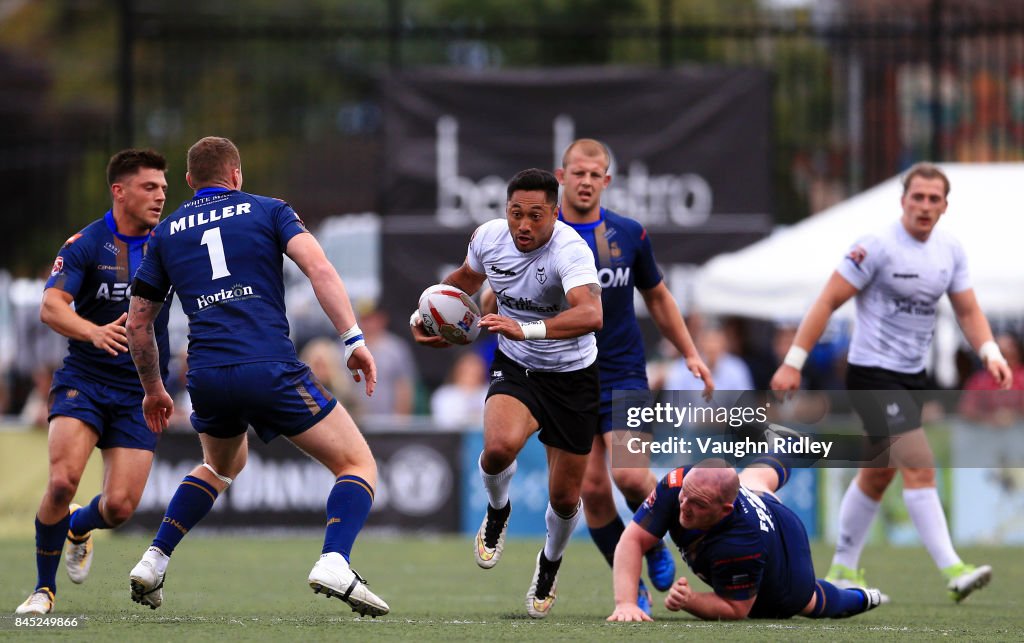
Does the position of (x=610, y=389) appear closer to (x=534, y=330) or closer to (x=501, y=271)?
(x=501, y=271)

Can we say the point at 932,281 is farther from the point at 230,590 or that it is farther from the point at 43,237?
the point at 43,237

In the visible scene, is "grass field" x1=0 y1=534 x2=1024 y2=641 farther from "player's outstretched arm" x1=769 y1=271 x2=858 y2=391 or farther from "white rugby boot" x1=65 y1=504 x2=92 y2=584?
"player's outstretched arm" x1=769 y1=271 x2=858 y2=391

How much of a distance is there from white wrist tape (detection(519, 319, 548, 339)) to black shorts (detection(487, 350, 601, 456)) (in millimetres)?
652

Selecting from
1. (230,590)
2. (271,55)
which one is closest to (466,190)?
(230,590)

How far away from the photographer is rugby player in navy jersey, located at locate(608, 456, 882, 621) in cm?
798

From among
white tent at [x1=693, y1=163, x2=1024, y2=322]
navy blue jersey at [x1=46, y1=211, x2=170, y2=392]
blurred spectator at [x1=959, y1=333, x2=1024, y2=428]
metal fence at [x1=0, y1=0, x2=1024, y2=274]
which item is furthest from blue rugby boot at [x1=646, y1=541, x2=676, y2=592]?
metal fence at [x1=0, y1=0, x2=1024, y2=274]

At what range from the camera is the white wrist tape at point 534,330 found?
786cm

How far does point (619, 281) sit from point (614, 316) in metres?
0.22

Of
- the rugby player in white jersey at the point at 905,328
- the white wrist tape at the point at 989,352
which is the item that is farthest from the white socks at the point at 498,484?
the white wrist tape at the point at 989,352

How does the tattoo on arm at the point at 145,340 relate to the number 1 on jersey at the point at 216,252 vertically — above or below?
below

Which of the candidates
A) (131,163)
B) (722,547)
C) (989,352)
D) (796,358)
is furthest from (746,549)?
(131,163)

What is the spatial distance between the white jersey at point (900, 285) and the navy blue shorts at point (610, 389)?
63.1 inches

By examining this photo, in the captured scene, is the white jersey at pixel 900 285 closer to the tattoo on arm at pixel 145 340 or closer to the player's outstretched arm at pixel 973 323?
the player's outstretched arm at pixel 973 323

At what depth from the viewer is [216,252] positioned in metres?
7.45
